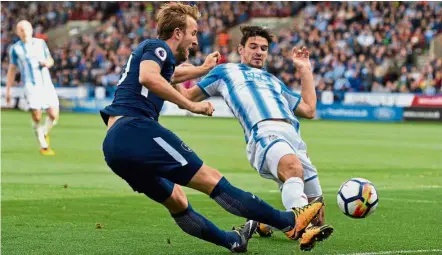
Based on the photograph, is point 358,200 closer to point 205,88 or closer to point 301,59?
point 301,59

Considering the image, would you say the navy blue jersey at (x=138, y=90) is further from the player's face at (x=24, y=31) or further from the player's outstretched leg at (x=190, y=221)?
the player's face at (x=24, y=31)

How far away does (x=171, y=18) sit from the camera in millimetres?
7074

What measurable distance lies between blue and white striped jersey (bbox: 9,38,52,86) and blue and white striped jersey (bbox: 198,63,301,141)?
410 inches

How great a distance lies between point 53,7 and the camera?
5147cm

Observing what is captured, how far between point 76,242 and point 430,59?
93.5 feet

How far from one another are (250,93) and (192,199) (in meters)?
3.67

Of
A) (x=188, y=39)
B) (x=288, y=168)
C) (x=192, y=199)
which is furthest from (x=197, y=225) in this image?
(x=192, y=199)

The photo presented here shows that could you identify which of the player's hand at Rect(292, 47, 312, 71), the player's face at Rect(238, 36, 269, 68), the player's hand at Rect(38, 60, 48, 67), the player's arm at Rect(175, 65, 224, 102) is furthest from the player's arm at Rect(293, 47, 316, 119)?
the player's hand at Rect(38, 60, 48, 67)

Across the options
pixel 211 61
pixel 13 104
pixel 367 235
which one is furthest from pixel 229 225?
pixel 13 104

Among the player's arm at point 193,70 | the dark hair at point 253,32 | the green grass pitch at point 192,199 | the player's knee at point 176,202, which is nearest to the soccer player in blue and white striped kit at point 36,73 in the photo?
the green grass pitch at point 192,199

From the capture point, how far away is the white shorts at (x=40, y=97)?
18.4 metres

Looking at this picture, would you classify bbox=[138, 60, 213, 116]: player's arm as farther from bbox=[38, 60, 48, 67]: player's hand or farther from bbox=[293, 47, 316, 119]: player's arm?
bbox=[38, 60, 48, 67]: player's hand

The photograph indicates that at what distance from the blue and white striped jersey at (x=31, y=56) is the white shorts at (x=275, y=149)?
1098 centimetres

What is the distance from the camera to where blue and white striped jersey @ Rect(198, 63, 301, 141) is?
8.22 meters
